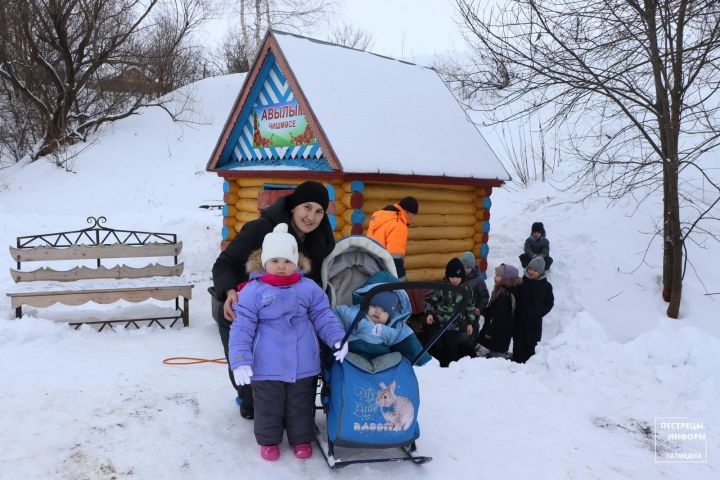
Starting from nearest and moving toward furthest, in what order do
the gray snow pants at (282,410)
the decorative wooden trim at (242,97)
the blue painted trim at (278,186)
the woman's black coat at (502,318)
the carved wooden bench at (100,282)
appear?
1. the gray snow pants at (282,410)
2. the carved wooden bench at (100,282)
3. the woman's black coat at (502,318)
4. the decorative wooden trim at (242,97)
5. the blue painted trim at (278,186)

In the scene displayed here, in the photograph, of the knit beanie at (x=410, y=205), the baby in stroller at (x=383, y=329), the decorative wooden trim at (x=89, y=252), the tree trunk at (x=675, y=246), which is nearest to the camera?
the baby in stroller at (x=383, y=329)

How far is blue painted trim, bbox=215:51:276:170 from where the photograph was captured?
8438 millimetres

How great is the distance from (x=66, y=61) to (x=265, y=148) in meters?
14.7

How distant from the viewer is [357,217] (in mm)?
7387

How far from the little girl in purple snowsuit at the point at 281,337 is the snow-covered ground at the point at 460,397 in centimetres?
22

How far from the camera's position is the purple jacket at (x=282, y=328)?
332 centimetres

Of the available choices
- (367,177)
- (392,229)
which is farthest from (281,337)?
(367,177)

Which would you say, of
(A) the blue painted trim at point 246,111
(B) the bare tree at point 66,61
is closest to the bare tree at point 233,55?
(B) the bare tree at point 66,61

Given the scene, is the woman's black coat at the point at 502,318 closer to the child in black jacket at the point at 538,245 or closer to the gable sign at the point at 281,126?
the child in black jacket at the point at 538,245

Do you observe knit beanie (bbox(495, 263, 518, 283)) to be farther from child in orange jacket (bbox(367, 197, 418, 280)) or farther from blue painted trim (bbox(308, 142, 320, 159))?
blue painted trim (bbox(308, 142, 320, 159))

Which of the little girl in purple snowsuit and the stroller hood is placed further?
the stroller hood

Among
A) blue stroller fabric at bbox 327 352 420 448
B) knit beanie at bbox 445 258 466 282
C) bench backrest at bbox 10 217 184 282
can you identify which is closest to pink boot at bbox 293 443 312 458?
blue stroller fabric at bbox 327 352 420 448

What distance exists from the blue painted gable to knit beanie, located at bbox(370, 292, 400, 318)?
13.2ft

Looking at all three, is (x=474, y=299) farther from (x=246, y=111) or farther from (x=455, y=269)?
(x=246, y=111)
